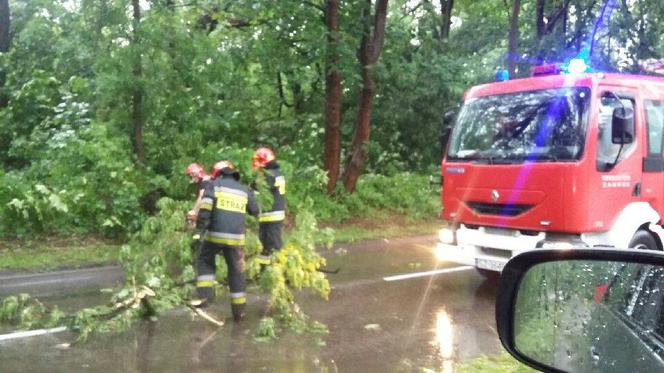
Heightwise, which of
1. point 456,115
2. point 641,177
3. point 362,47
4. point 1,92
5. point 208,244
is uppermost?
point 362,47

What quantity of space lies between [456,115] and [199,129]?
616cm

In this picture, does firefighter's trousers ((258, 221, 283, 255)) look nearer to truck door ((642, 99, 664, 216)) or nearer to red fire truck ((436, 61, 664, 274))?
red fire truck ((436, 61, 664, 274))

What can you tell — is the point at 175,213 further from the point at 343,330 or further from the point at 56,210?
the point at 56,210

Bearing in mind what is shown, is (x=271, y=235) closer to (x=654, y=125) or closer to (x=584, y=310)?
(x=654, y=125)

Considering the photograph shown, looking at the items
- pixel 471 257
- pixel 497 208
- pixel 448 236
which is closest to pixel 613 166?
pixel 497 208

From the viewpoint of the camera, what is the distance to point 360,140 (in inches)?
582

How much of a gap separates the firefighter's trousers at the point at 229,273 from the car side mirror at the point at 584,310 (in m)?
4.59

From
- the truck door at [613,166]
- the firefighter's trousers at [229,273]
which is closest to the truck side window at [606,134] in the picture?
the truck door at [613,166]

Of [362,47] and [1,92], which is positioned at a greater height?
[362,47]

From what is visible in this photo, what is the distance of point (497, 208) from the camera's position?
25.1ft

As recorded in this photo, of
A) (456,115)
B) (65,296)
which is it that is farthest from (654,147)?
(65,296)

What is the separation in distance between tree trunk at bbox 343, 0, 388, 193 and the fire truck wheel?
7435 mm

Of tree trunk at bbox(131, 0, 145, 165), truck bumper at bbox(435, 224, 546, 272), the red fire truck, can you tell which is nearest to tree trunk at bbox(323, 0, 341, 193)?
tree trunk at bbox(131, 0, 145, 165)

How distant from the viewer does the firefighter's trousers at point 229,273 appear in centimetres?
677
